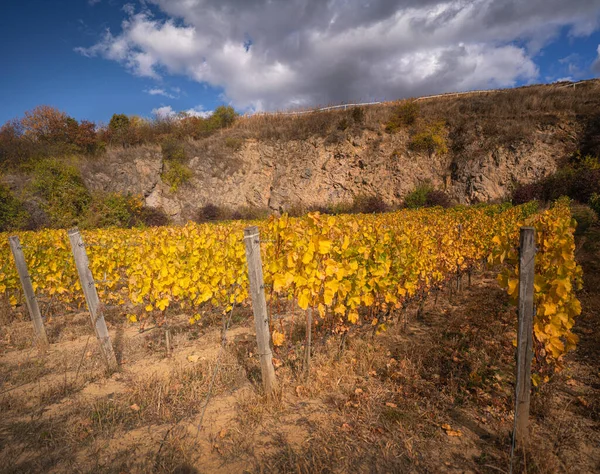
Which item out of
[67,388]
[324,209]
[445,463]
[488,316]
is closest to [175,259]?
[67,388]

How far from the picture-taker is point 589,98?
21.4 m

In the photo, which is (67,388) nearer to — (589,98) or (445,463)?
(445,463)

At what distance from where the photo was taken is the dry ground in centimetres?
213

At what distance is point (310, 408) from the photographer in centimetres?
269

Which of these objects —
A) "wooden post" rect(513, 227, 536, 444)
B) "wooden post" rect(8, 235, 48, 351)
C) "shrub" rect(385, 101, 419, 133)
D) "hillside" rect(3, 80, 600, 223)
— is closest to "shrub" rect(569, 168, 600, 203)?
"hillside" rect(3, 80, 600, 223)

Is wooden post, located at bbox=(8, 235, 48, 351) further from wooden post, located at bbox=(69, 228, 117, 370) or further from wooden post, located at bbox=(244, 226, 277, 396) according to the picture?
wooden post, located at bbox=(244, 226, 277, 396)

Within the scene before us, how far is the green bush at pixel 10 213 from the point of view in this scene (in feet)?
54.3

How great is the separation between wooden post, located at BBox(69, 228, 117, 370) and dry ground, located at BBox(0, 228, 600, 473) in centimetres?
22

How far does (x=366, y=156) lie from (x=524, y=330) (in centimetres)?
2336

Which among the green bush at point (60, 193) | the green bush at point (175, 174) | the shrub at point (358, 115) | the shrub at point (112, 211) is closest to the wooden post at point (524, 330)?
the shrub at point (112, 211)

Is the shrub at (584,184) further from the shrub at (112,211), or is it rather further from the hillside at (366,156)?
the shrub at (112,211)

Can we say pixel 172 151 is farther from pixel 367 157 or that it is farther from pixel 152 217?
pixel 367 157

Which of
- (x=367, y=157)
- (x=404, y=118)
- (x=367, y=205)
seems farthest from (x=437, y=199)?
(x=404, y=118)

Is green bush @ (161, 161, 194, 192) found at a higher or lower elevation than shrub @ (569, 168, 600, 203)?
higher
